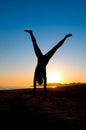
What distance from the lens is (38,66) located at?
1443 centimetres

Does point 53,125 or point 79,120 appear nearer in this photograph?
point 53,125

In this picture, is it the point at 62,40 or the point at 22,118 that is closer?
the point at 22,118

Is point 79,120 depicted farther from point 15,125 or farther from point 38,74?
point 38,74

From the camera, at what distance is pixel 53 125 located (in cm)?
735

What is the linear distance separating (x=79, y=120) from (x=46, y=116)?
1.25 m

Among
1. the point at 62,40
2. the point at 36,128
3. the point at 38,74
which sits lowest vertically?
the point at 36,128

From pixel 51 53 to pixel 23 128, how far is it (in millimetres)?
7811

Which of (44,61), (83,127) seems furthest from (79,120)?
(44,61)

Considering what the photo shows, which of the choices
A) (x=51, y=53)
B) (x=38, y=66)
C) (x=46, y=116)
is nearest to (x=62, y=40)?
(x=51, y=53)

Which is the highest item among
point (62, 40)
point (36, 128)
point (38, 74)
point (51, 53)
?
point (62, 40)

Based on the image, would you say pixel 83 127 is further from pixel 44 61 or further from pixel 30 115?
pixel 44 61

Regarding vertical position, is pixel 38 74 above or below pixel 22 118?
above

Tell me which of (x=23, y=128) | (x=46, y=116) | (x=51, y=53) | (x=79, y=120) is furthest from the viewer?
(x=51, y=53)

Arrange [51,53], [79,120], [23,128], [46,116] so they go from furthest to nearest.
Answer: [51,53] → [46,116] → [79,120] → [23,128]
